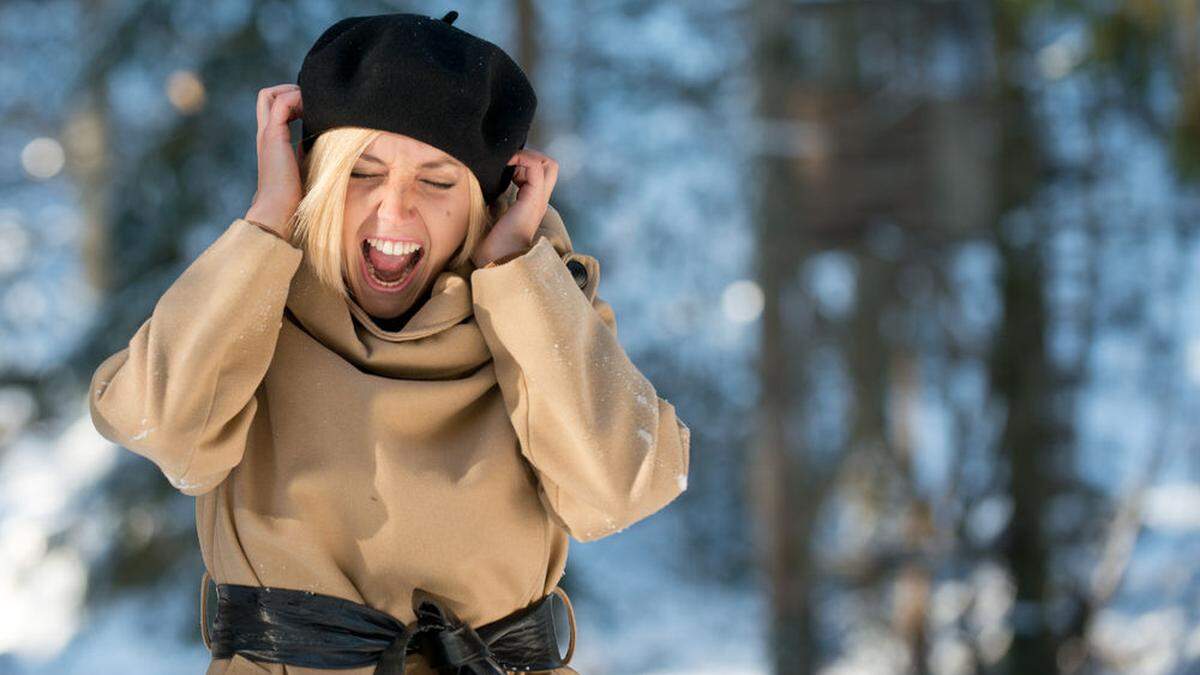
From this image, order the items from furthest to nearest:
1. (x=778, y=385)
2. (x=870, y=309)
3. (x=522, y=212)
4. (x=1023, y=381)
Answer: (x=870, y=309) → (x=1023, y=381) → (x=778, y=385) → (x=522, y=212)

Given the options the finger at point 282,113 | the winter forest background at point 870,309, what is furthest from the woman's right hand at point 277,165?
the winter forest background at point 870,309

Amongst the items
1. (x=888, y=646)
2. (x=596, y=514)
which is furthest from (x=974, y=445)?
(x=596, y=514)

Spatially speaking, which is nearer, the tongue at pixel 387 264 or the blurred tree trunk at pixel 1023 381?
the tongue at pixel 387 264

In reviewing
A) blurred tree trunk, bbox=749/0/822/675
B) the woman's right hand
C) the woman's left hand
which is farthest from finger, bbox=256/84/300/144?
blurred tree trunk, bbox=749/0/822/675

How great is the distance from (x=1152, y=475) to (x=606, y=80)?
5.66 metres

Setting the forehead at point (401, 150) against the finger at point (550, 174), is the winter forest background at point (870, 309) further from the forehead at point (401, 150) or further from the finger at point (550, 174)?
the forehead at point (401, 150)

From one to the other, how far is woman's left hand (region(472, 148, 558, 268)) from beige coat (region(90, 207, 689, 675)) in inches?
1.6

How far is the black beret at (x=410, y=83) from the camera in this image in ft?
6.19

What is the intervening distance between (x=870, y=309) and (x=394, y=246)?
8086 mm

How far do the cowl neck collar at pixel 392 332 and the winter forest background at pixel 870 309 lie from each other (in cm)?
447

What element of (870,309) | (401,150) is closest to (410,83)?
(401,150)

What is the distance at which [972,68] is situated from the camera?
8930 millimetres

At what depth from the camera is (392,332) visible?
197cm

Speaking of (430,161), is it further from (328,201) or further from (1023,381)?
(1023,381)
